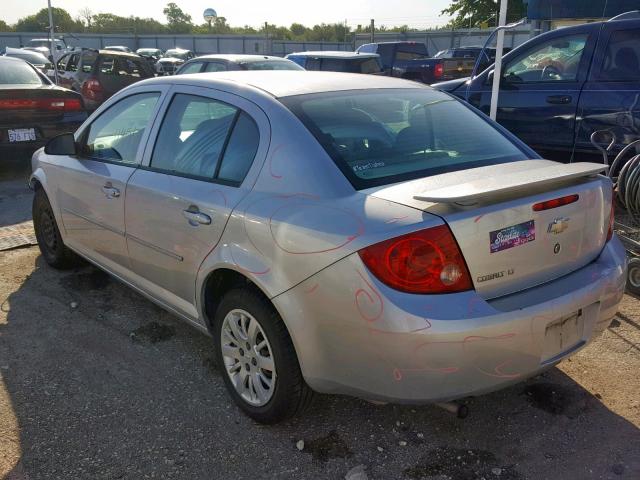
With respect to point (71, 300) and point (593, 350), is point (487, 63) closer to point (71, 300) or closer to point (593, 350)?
point (593, 350)

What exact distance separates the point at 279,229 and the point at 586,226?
137 cm

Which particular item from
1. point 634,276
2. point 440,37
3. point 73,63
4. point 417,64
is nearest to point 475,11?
point 440,37

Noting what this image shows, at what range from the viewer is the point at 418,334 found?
6.93 ft

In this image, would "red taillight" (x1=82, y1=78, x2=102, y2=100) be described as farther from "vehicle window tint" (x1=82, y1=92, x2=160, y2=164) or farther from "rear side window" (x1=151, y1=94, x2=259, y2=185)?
"rear side window" (x1=151, y1=94, x2=259, y2=185)

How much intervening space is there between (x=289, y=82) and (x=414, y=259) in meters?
1.42

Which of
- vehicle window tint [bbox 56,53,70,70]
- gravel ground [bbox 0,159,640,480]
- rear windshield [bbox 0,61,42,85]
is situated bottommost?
gravel ground [bbox 0,159,640,480]

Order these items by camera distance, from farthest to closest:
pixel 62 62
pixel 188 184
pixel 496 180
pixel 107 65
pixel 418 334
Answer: pixel 62 62 → pixel 107 65 → pixel 188 184 → pixel 496 180 → pixel 418 334

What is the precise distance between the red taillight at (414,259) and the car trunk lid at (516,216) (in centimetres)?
7

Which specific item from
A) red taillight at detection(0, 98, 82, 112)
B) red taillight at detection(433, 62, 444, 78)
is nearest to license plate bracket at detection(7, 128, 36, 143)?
red taillight at detection(0, 98, 82, 112)

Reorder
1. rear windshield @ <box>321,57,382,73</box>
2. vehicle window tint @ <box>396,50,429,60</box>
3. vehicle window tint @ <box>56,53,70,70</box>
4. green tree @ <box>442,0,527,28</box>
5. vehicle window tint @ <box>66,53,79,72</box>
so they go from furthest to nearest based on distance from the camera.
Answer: green tree @ <box>442,0,527,28</box> < vehicle window tint @ <box>396,50,429,60</box> < vehicle window tint @ <box>56,53,70,70</box> < vehicle window tint @ <box>66,53,79,72</box> < rear windshield @ <box>321,57,382,73</box>

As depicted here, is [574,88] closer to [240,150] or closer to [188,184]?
[240,150]

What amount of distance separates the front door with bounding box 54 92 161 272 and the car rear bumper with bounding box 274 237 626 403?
1650 millimetres

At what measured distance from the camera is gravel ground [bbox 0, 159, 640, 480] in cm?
253

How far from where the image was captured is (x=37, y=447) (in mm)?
2674
